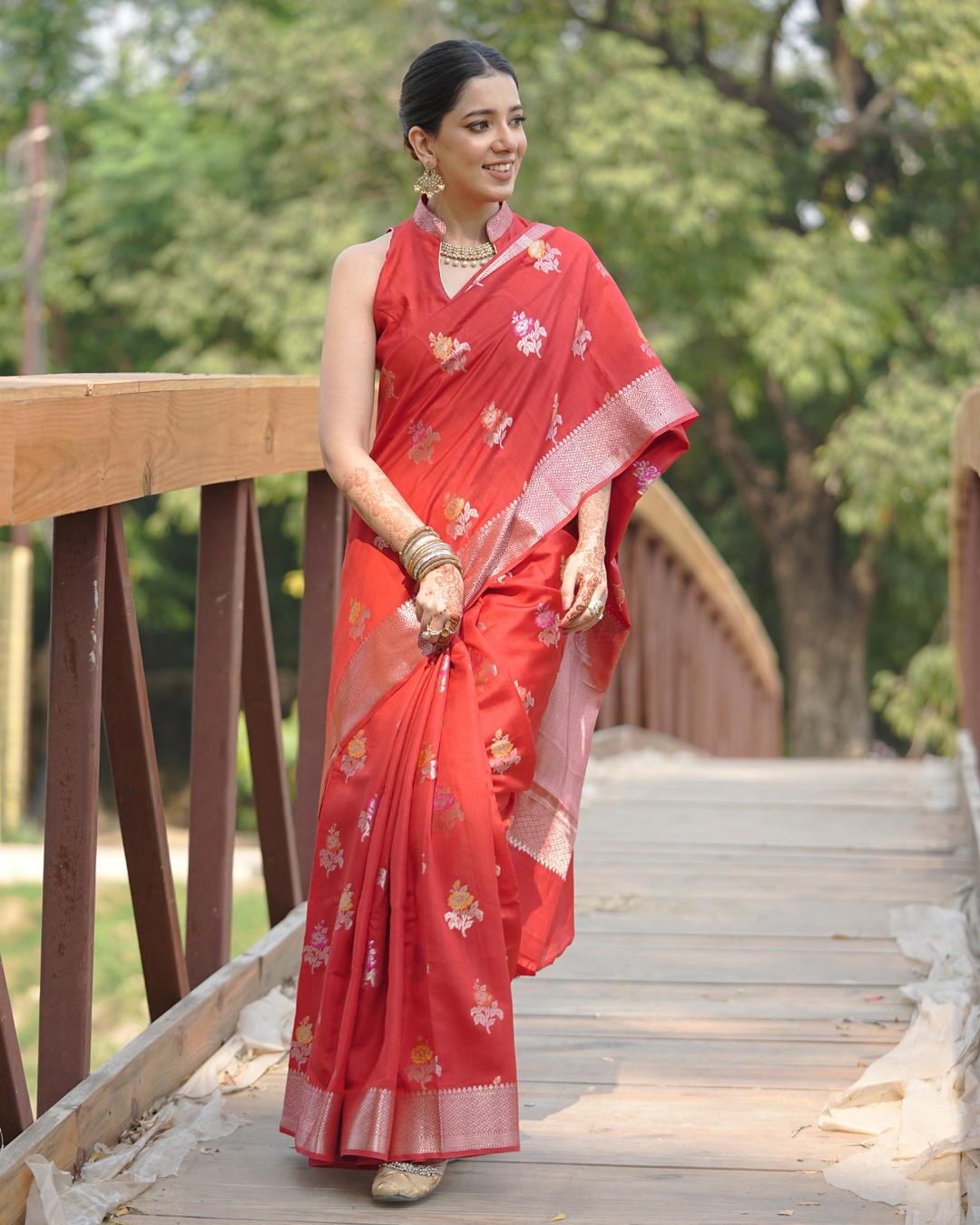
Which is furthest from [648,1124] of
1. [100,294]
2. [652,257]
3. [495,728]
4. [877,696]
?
[100,294]

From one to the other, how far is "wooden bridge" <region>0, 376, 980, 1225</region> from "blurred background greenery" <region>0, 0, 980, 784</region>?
24.4ft

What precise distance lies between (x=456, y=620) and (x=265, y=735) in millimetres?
802

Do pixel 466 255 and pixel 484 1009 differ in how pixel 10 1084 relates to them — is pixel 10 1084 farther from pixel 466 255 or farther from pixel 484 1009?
pixel 466 255

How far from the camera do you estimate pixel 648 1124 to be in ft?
6.29

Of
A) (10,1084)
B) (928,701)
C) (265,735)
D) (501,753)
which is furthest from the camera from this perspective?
(928,701)

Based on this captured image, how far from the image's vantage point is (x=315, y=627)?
8.87 feet

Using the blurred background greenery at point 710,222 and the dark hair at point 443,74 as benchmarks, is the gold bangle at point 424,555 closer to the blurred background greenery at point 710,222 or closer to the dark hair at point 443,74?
the dark hair at point 443,74

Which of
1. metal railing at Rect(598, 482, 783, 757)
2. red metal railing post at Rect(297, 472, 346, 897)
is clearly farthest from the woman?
metal railing at Rect(598, 482, 783, 757)

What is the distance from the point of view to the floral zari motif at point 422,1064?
168cm

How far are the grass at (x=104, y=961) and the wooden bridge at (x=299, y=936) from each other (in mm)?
4806

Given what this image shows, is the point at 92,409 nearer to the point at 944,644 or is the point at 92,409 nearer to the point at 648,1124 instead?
the point at 648,1124

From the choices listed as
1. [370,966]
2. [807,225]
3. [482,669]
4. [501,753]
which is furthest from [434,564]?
[807,225]

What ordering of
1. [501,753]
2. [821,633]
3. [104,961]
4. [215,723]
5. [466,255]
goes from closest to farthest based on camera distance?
[501,753]
[466,255]
[215,723]
[104,961]
[821,633]

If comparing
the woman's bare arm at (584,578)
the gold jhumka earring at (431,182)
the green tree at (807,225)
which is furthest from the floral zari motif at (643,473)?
the green tree at (807,225)
